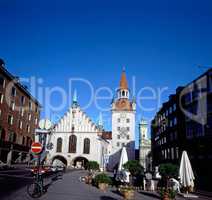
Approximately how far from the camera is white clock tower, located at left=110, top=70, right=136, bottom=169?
246 ft

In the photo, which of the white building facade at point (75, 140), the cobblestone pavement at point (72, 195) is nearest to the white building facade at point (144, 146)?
the white building facade at point (75, 140)

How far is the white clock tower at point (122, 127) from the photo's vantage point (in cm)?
7512

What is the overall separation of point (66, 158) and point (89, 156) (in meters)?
6.90

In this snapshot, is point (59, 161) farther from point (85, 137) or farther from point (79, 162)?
point (85, 137)

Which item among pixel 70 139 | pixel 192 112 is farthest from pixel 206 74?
pixel 70 139

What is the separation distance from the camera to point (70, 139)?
70.9 m

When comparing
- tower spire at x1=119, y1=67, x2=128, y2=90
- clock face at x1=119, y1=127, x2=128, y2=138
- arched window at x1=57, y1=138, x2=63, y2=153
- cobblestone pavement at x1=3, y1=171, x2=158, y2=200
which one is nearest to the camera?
cobblestone pavement at x1=3, y1=171, x2=158, y2=200

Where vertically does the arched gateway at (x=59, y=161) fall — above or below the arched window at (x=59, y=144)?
below

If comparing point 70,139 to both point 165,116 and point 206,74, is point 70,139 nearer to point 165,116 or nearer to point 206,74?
point 165,116

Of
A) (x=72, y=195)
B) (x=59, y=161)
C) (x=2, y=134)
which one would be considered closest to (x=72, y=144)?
(x=59, y=161)

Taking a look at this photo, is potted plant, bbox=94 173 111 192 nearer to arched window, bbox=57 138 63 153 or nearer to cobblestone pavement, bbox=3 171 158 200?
cobblestone pavement, bbox=3 171 158 200

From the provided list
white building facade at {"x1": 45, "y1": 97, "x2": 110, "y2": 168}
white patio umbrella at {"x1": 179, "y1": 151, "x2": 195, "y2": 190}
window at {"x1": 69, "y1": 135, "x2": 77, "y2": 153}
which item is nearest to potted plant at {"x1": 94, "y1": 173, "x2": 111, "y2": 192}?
white patio umbrella at {"x1": 179, "y1": 151, "x2": 195, "y2": 190}

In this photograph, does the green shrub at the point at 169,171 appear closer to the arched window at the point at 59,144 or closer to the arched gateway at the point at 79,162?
the arched gateway at the point at 79,162

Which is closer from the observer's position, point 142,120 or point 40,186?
point 40,186
